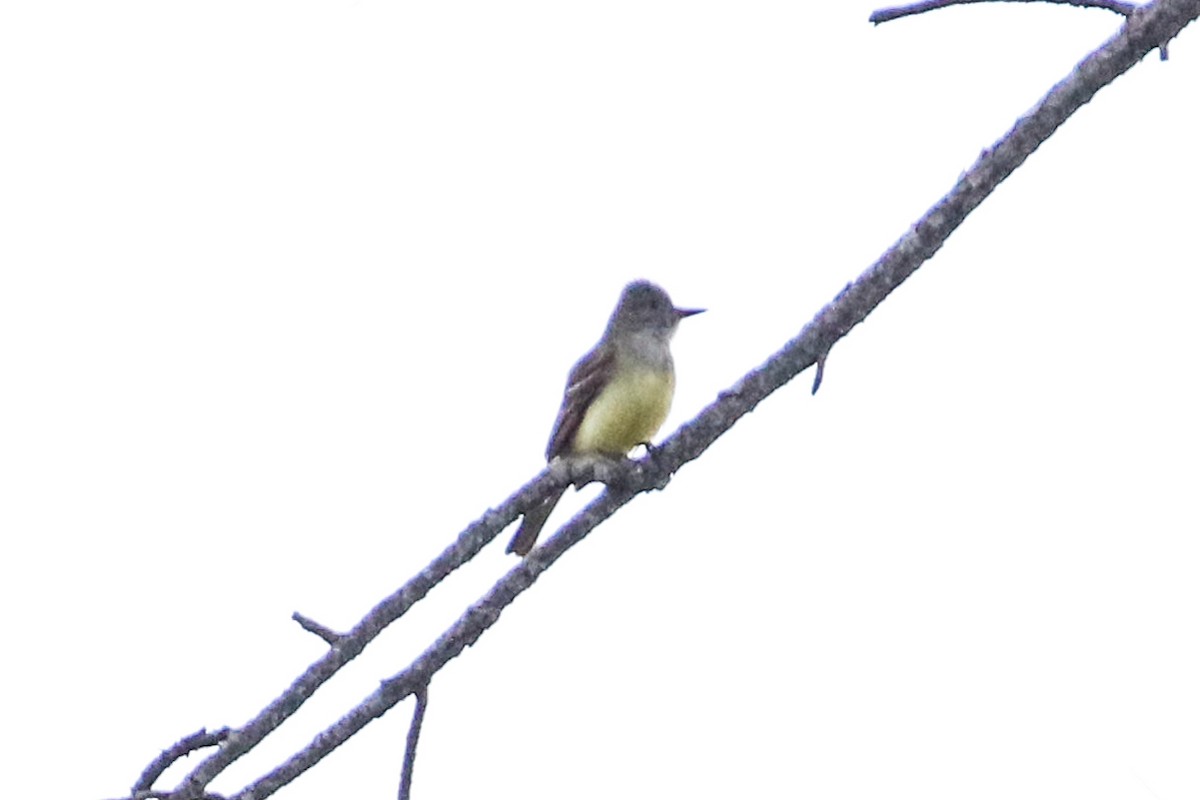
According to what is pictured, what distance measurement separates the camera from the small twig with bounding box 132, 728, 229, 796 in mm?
4445

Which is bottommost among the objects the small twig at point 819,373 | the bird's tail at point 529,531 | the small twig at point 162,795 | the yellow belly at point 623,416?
the small twig at point 162,795

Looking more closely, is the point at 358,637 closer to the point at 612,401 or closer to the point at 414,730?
the point at 414,730

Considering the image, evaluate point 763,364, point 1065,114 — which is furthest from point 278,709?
point 1065,114

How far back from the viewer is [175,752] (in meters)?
4.46

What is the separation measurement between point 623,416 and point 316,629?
2936mm

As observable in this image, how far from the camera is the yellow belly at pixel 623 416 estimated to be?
7453 millimetres

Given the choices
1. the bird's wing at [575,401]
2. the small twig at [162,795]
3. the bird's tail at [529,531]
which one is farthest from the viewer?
the bird's wing at [575,401]

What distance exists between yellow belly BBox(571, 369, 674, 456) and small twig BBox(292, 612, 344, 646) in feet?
9.06

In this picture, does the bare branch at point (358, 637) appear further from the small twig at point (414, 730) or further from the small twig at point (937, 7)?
the small twig at point (937, 7)

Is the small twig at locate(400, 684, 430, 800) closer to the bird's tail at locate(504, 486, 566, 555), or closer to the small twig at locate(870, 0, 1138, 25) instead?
the small twig at locate(870, 0, 1138, 25)

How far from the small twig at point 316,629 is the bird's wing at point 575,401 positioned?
2.94m

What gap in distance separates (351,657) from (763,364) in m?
1.21

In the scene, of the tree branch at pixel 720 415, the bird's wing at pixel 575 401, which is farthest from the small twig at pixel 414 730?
the bird's wing at pixel 575 401

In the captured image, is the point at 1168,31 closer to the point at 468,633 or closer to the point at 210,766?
the point at 468,633
